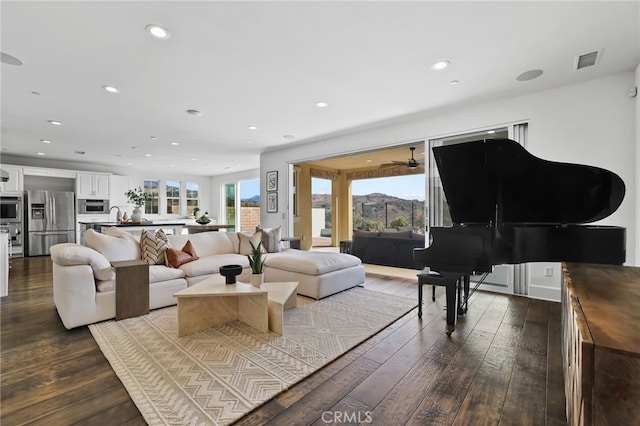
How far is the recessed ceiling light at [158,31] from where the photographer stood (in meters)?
2.30

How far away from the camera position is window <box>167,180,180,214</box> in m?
10.5

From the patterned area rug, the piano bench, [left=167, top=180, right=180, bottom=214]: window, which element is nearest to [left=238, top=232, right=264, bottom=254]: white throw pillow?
the patterned area rug

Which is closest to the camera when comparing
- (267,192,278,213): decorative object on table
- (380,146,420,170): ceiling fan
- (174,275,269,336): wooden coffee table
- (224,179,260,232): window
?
(174,275,269,336): wooden coffee table

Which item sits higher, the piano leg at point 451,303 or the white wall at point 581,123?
the white wall at point 581,123

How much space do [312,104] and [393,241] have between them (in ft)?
10.8

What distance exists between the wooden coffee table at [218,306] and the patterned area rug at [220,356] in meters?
0.07

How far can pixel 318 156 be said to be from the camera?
20.0 feet

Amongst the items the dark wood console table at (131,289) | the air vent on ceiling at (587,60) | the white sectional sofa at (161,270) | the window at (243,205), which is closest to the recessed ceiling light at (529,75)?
the air vent on ceiling at (587,60)

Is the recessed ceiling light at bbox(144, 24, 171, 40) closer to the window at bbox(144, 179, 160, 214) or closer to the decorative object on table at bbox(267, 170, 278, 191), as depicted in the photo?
the decorative object on table at bbox(267, 170, 278, 191)

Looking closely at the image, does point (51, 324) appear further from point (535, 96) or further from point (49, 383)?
point (535, 96)

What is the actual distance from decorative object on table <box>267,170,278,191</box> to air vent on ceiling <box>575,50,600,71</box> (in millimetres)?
5440

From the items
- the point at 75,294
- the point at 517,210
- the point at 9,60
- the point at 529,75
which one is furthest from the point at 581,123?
the point at 9,60

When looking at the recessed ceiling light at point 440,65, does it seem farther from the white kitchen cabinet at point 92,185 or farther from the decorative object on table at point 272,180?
the white kitchen cabinet at point 92,185

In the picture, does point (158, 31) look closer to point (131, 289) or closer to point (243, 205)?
point (131, 289)
